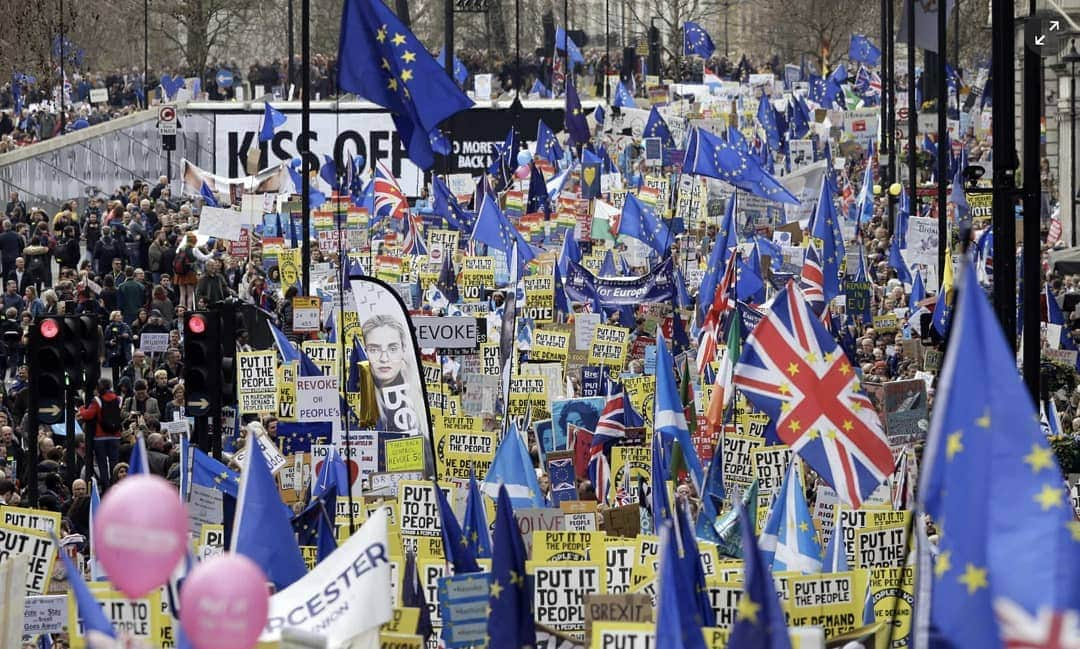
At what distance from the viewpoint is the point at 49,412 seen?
1698cm

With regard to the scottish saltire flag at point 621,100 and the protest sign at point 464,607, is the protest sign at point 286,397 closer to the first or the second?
the protest sign at point 464,607

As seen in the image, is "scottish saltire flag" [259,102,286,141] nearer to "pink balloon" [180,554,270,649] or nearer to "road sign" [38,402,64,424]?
"road sign" [38,402,64,424]

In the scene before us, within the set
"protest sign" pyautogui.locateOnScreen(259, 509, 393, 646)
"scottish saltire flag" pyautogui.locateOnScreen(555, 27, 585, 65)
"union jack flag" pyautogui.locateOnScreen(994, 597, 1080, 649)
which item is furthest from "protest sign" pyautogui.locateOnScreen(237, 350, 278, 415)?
"scottish saltire flag" pyautogui.locateOnScreen(555, 27, 585, 65)

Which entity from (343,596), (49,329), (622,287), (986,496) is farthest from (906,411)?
(986,496)

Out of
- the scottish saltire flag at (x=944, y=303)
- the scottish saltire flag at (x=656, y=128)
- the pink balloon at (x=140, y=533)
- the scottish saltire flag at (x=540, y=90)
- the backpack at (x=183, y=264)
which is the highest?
the scottish saltire flag at (x=540, y=90)

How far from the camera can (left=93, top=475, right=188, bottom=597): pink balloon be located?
7758mm

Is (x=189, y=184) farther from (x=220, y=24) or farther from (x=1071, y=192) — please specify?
(x=220, y=24)

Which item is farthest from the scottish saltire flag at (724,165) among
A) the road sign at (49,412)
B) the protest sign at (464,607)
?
the protest sign at (464,607)

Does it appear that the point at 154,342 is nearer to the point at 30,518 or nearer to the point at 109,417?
the point at 109,417

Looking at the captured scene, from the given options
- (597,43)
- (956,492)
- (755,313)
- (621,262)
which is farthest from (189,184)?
(597,43)

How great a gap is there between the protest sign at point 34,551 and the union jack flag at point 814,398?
416 cm

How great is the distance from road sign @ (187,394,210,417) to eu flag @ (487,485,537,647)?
5.90 meters

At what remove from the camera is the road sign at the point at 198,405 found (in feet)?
56.9

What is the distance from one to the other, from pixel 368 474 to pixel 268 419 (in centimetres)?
360
